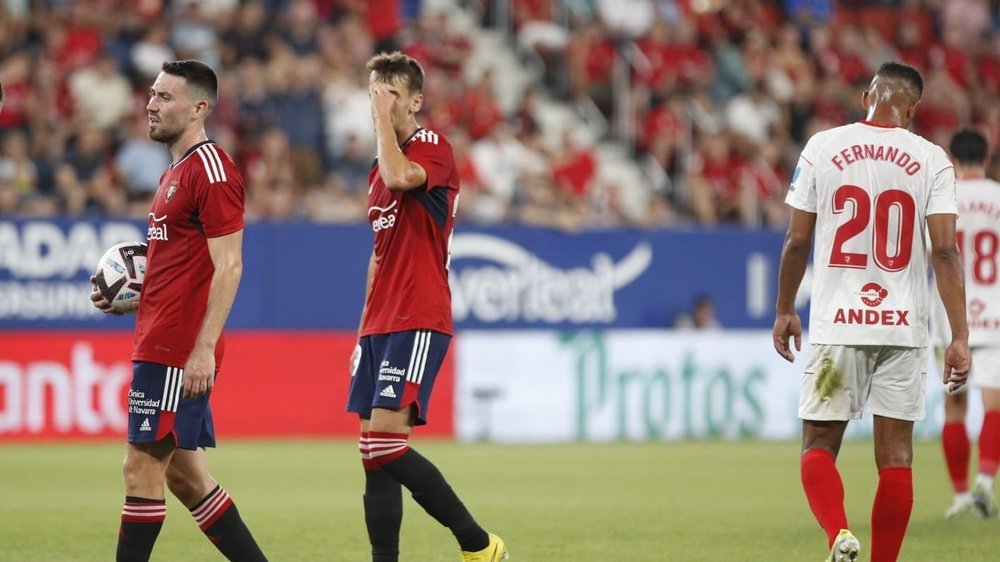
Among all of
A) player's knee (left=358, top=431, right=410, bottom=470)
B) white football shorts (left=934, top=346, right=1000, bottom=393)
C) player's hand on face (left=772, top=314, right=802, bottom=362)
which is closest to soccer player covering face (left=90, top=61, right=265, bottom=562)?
player's knee (left=358, top=431, right=410, bottom=470)

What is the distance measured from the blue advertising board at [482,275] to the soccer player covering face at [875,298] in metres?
11.3

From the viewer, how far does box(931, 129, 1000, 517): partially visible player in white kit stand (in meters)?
10.8

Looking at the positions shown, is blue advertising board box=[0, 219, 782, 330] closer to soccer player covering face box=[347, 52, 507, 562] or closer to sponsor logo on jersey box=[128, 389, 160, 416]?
soccer player covering face box=[347, 52, 507, 562]

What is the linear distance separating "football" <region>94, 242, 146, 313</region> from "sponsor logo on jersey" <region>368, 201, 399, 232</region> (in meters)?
1.20

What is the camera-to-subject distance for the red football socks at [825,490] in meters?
7.32

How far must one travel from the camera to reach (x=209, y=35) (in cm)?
2030

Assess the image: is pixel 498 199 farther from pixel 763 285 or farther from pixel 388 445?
pixel 388 445

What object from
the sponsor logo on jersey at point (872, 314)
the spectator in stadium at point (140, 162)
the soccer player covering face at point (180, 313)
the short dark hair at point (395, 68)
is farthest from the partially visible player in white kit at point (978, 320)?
the spectator in stadium at point (140, 162)

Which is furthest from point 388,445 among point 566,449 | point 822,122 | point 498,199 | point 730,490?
point 822,122

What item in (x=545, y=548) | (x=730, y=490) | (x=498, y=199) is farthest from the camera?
(x=498, y=199)

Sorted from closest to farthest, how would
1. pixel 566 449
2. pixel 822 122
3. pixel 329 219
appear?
pixel 566 449 < pixel 329 219 < pixel 822 122

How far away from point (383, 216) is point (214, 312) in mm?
1319

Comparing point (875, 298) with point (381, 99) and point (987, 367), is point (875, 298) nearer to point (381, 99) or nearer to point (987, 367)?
point (381, 99)

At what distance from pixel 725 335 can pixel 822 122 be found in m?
6.39
